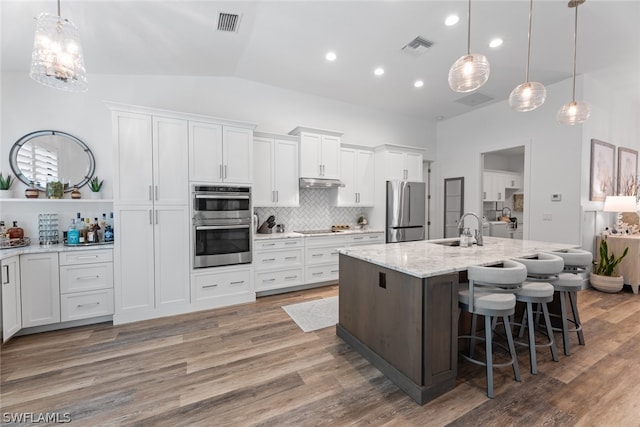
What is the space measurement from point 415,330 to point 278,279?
8.41ft

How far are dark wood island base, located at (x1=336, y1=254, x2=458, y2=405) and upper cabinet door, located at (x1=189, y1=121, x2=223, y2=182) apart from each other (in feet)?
7.98

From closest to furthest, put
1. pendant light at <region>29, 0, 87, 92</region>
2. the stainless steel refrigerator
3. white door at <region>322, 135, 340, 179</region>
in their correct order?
1. pendant light at <region>29, 0, 87, 92</region>
2. white door at <region>322, 135, 340, 179</region>
3. the stainless steel refrigerator

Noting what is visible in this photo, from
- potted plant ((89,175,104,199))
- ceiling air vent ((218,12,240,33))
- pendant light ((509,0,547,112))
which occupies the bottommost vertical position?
potted plant ((89,175,104,199))

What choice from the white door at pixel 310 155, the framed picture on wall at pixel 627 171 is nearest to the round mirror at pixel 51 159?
the white door at pixel 310 155

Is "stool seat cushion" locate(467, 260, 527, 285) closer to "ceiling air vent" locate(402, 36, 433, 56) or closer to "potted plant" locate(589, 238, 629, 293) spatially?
"ceiling air vent" locate(402, 36, 433, 56)

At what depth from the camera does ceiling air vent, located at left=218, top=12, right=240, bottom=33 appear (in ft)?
8.92

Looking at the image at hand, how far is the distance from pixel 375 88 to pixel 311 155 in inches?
63.2

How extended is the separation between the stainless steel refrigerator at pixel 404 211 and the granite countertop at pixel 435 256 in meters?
2.00

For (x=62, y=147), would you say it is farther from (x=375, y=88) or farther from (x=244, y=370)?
(x=375, y=88)

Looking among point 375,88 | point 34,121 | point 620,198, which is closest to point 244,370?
point 34,121

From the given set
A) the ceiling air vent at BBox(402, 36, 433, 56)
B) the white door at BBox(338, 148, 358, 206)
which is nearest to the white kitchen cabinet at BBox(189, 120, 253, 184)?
the white door at BBox(338, 148, 358, 206)

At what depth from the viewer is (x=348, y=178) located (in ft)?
16.3

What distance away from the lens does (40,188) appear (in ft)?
10.6

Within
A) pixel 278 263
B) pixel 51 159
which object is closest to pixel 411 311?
pixel 278 263
